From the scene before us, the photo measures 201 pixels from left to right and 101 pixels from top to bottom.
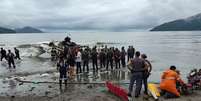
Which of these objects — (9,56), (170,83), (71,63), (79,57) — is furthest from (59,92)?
(9,56)

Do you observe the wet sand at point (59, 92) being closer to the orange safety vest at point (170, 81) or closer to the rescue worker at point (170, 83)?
the rescue worker at point (170, 83)

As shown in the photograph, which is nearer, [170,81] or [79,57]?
[170,81]

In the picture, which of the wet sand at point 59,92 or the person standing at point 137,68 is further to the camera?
the wet sand at point 59,92

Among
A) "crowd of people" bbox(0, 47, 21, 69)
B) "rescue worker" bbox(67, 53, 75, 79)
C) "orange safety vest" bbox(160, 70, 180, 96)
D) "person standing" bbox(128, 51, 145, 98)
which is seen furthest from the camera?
"crowd of people" bbox(0, 47, 21, 69)

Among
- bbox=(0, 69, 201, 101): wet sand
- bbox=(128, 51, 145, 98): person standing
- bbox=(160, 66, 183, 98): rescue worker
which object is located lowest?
bbox=(0, 69, 201, 101): wet sand

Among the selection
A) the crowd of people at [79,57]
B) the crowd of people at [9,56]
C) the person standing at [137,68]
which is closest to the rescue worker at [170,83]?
the person standing at [137,68]

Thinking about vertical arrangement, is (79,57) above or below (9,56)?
above

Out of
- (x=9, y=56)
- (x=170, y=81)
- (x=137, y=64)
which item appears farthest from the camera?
(x=9, y=56)

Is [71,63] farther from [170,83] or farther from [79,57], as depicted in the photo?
[170,83]

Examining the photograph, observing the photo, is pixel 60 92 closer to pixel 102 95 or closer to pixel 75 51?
pixel 102 95

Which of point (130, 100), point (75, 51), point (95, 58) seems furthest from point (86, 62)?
point (130, 100)

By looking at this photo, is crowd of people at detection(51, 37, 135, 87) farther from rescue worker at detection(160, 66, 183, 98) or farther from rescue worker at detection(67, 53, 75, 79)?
rescue worker at detection(160, 66, 183, 98)

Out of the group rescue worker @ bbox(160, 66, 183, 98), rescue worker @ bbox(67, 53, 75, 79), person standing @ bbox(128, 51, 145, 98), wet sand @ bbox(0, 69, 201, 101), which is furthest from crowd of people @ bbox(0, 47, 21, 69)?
rescue worker @ bbox(160, 66, 183, 98)

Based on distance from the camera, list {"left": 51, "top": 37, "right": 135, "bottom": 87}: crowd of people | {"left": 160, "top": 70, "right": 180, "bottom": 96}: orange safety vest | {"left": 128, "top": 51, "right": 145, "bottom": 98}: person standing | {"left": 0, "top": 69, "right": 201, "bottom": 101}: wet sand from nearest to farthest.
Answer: {"left": 160, "top": 70, "right": 180, "bottom": 96}: orange safety vest
{"left": 128, "top": 51, "right": 145, "bottom": 98}: person standing
{"left": 0, "top": 69, "right": 201, "bottom": 101}: wet sand
{"left": 51, "top": 37, "right": 135, "bottom": 87}: crowd of people
